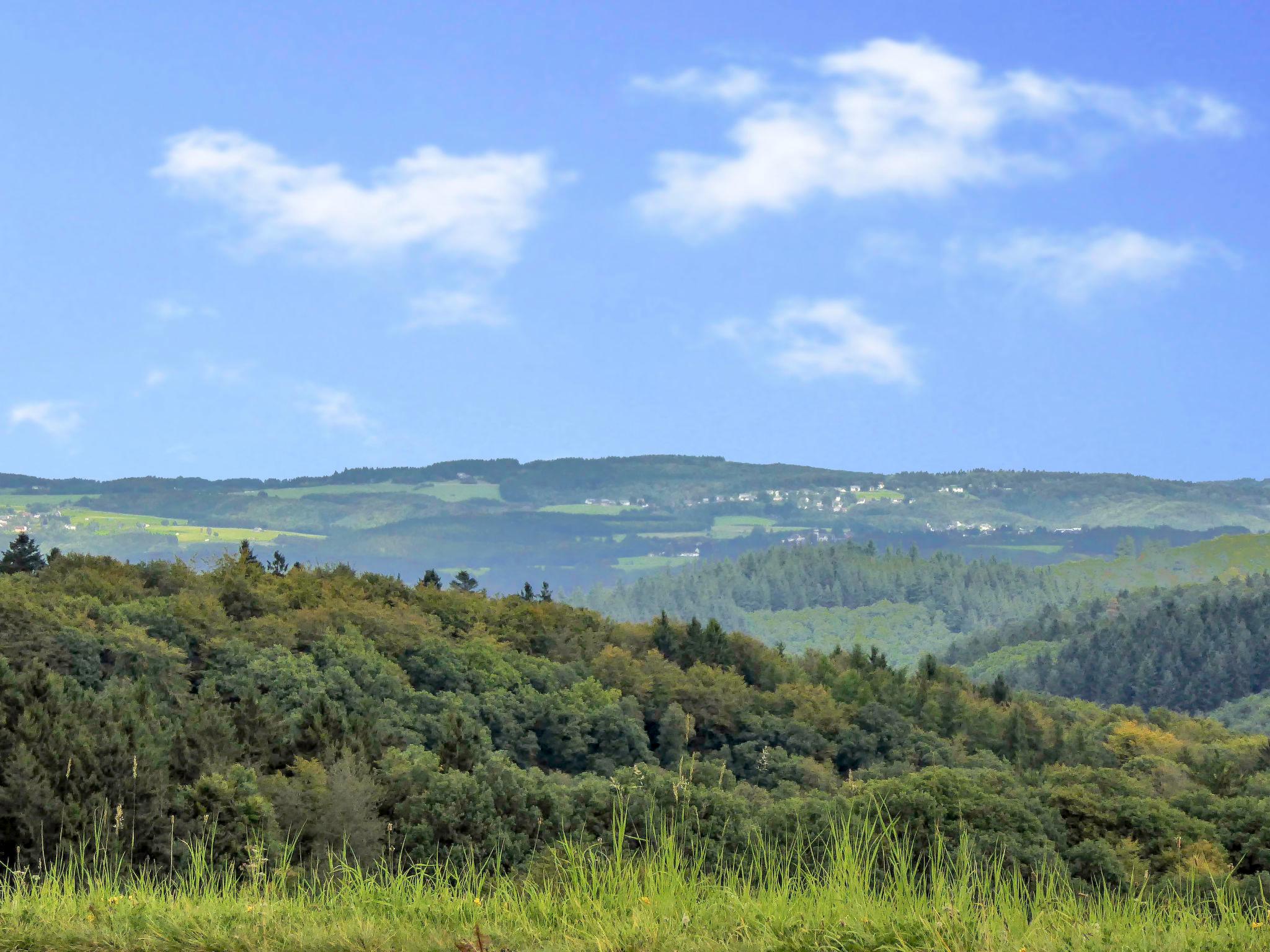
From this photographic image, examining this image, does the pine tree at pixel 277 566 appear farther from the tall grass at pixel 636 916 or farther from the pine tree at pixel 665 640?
the tall grass at pixel 636 916

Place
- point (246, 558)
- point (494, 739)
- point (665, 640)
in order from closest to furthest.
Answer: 1. point (494, 739)
2. point (246, 558)
3. point (665, 640)

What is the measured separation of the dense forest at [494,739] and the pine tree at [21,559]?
234 mm

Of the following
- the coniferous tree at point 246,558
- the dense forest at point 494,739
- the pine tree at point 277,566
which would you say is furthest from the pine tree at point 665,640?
the coniferous tree at point 246,558

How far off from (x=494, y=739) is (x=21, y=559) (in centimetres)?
3189

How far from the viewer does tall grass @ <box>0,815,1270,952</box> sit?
28.9ft

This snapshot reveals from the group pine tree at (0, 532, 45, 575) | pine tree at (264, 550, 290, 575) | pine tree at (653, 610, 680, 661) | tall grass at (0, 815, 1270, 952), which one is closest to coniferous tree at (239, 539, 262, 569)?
pine tree at (264, 550, 290, 575)

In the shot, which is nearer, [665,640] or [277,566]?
[277,566]

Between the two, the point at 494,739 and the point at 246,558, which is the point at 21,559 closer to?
the point at 246,558

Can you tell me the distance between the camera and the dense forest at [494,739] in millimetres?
29062

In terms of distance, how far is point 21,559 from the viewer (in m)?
81.3

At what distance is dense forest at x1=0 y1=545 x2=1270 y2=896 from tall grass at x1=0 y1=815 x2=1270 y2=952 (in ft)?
3.91

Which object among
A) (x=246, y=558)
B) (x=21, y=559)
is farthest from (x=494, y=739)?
(x=21, y=559)

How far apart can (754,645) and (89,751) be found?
3237 inches

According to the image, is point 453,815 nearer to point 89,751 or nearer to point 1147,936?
point 89,751
